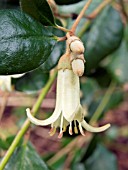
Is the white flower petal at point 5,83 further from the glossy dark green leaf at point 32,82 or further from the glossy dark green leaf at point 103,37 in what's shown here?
the glossy dark green leaf at point 103,37

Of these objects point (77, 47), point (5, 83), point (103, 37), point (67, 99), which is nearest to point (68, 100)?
point (67, 99)

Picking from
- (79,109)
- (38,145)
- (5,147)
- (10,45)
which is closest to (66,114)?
(79,109)

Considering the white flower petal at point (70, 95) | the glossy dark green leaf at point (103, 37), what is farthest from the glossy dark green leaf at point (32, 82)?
the white flower petal at point (70, 95)

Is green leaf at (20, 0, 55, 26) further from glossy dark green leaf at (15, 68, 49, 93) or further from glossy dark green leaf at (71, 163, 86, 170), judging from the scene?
glossy dark green leaf at (71, 163, 86, 170)

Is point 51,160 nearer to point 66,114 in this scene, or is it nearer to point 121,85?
point 121,85

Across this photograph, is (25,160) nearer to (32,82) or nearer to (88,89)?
(32,82)

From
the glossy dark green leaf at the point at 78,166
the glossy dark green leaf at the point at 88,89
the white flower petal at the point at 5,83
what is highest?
the white flower petal at the point at 5,83
